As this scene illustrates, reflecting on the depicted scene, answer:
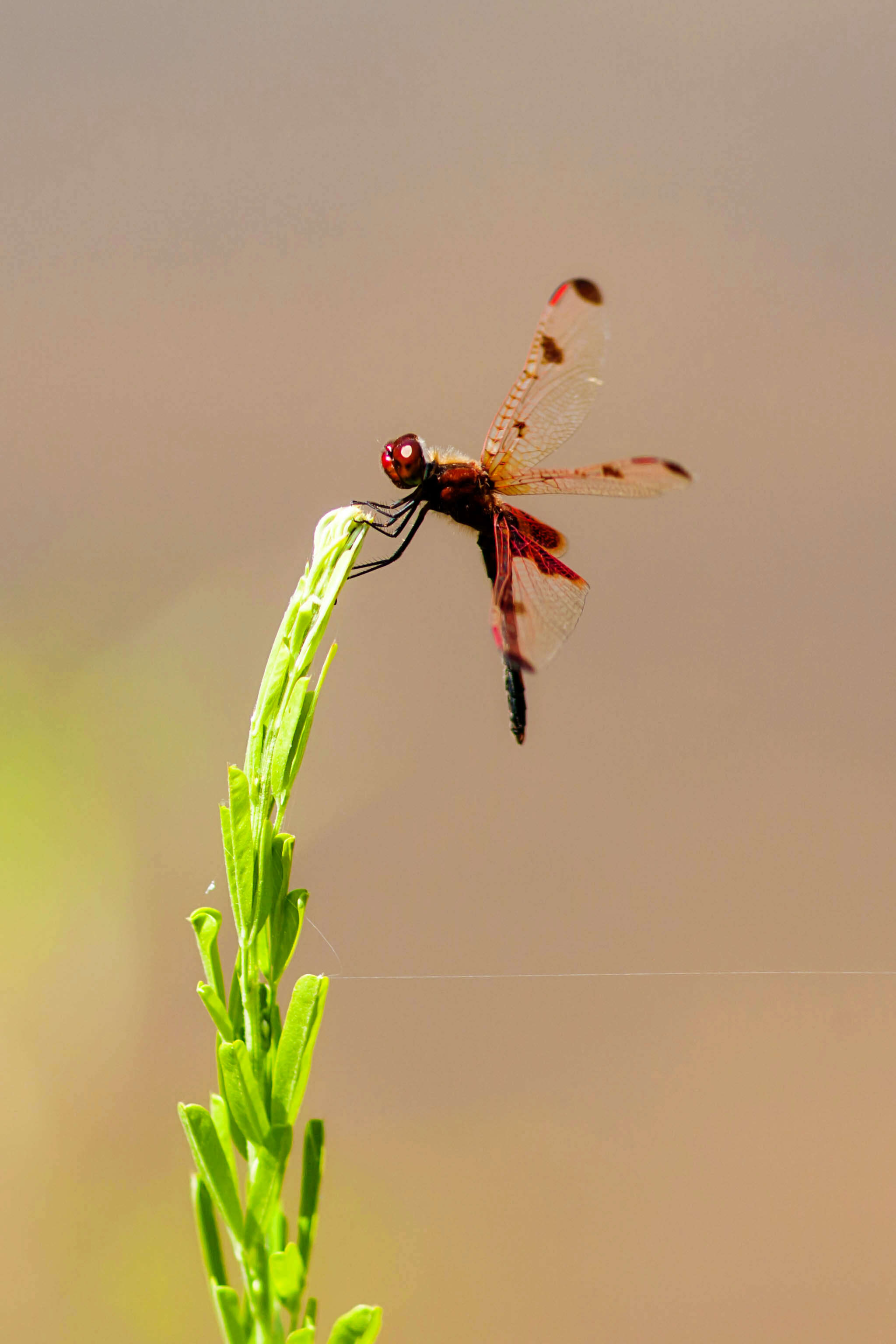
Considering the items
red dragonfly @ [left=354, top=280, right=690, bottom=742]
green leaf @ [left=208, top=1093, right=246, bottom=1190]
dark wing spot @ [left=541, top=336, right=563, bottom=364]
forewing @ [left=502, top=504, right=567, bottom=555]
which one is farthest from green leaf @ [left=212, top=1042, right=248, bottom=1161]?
dark wing spot @ [left=541, top=336, right=563, bottom=364]

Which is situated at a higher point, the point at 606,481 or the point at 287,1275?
the point at 606,481

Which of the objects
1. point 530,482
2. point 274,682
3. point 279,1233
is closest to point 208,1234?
point 279,1233

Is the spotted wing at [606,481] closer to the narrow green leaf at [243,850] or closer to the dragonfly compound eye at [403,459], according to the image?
the dragonfly compound eye at [403,459]

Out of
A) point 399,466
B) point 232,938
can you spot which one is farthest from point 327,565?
point 232,938

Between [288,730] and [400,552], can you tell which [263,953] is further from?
[400,552]

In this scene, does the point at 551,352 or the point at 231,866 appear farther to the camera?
the point at 551,352

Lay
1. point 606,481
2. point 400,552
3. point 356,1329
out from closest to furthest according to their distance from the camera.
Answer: point 356,1329 < point 400,552 < point 606,481
